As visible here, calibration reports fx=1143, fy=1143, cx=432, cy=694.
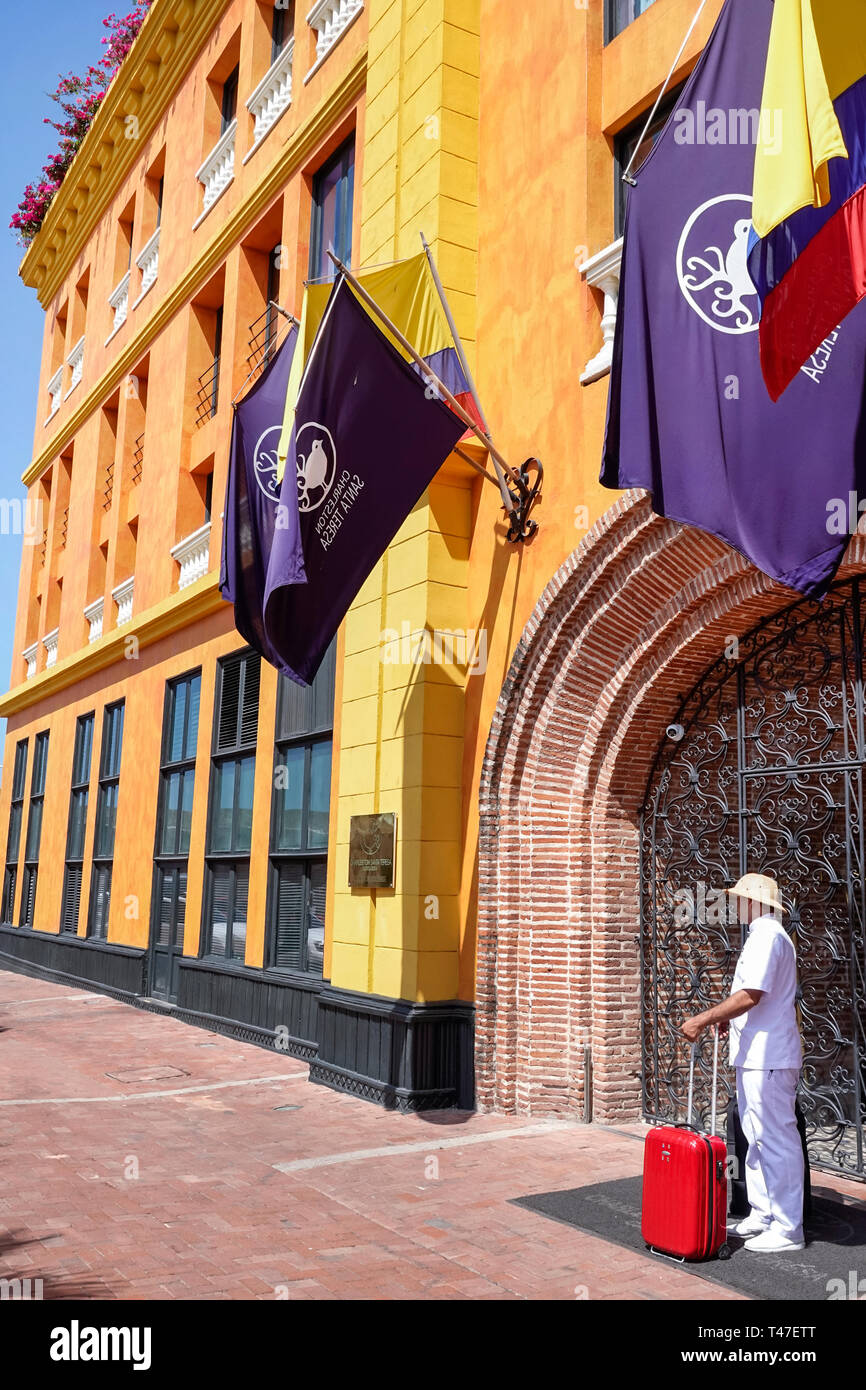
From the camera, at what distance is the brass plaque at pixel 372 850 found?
9758 mm

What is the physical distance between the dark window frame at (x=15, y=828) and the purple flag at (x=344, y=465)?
1780 centimetres

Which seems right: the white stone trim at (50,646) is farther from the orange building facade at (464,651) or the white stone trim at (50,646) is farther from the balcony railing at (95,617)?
the orange building facade at (464,651)

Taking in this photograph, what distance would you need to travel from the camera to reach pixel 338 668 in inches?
459

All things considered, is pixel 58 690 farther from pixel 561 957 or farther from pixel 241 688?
pixel 561 957

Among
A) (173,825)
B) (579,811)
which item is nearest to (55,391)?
(173,825)

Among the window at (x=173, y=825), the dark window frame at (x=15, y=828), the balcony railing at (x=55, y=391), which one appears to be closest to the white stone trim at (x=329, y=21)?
the window at (x=173, y=825)

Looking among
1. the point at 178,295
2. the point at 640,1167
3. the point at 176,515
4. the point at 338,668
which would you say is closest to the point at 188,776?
the point at 176,515

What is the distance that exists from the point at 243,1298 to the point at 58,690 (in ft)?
62.4

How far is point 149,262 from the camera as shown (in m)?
19.9

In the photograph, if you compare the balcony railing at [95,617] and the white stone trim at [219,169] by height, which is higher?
the white stone trim at [219,169]

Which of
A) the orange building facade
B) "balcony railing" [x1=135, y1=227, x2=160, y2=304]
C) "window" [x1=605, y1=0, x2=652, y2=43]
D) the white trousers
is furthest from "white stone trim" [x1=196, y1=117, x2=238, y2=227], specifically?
the white trousers

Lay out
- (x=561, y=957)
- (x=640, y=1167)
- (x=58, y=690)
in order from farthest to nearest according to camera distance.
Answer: (x=58, y=690)
(x=561, y=957)
(x=640, y=1167)

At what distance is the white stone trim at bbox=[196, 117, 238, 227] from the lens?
1655 cm

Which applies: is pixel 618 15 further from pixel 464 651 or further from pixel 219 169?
pixel 219 169
